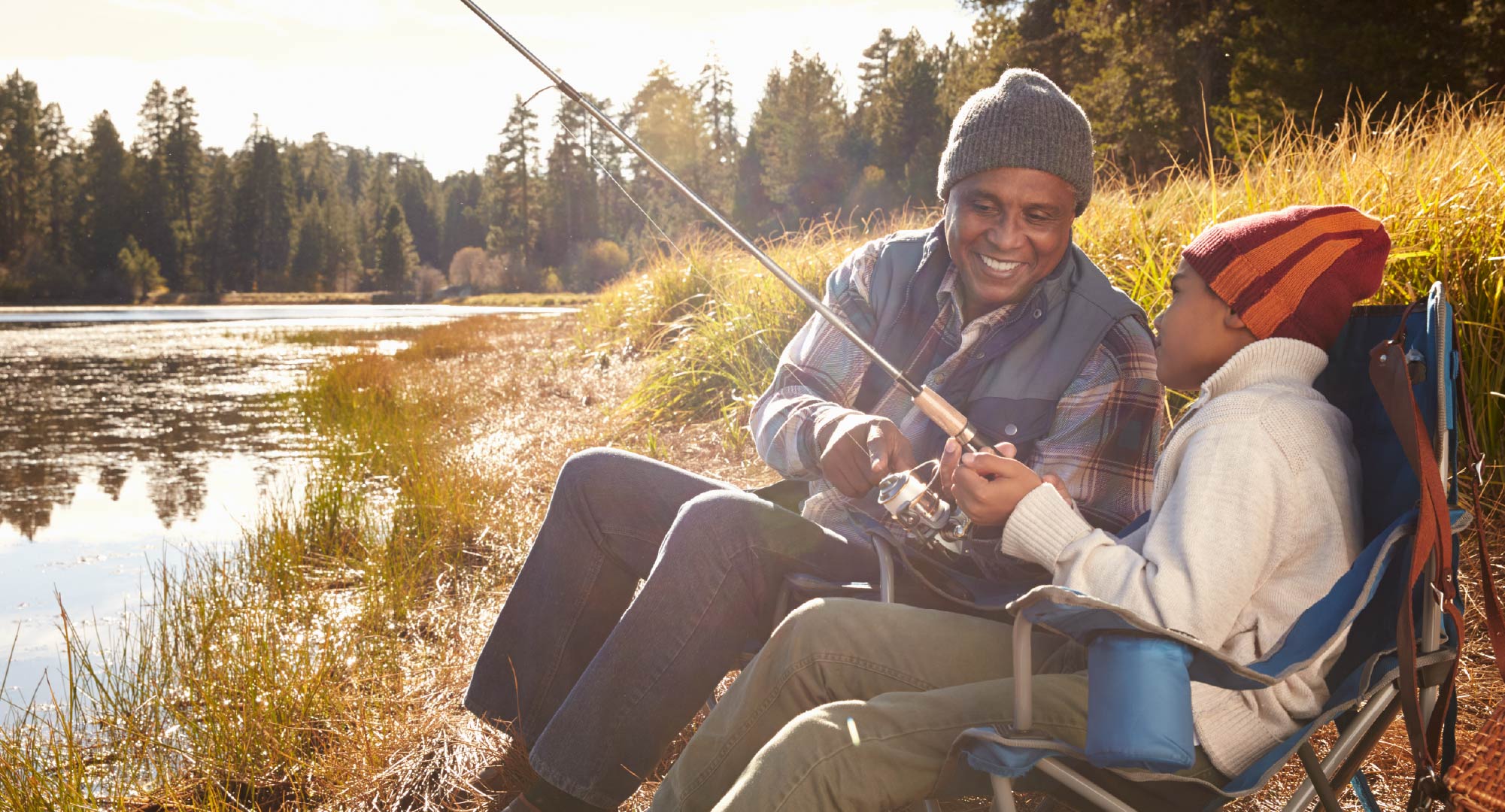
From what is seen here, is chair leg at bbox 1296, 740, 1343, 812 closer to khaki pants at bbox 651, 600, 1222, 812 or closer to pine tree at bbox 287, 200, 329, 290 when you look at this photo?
khaki pants at bbox 651, 600, 1222, 812

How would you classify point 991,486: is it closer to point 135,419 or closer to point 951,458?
point 951,458

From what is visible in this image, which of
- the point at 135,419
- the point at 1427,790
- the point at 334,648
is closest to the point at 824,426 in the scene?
the point at 1427,790

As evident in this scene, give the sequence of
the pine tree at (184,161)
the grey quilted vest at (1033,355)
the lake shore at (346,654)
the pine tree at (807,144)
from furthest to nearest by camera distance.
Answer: the pine tree at (184,161) < the pine tree at (807,144) < the lake shore at (346,654) < the grey quilted vest at (1033,355)

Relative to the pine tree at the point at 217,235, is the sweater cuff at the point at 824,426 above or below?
below

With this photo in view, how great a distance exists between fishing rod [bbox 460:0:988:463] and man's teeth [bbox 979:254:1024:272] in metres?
0.27

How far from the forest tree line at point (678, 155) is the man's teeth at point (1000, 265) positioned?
9.66 metres

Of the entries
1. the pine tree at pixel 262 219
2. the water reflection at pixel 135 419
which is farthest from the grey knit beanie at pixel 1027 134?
the pine tree at pixel 262 219

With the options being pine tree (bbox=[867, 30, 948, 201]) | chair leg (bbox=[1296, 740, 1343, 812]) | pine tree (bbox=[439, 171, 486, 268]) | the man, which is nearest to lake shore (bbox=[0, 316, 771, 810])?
the man

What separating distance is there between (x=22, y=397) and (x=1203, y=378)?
11767 millimetres

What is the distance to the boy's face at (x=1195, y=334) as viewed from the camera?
151 cm

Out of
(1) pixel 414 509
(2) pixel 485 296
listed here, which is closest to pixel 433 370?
(1) pixel 414 509

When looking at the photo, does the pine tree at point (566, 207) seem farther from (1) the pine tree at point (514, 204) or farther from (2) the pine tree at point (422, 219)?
(2) the pine tree at point (422, 219)

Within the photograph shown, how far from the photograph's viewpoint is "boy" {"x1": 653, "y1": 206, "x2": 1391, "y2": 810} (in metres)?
1.28

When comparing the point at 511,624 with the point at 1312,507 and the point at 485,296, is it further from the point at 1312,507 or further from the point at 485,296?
the point at 485,296
